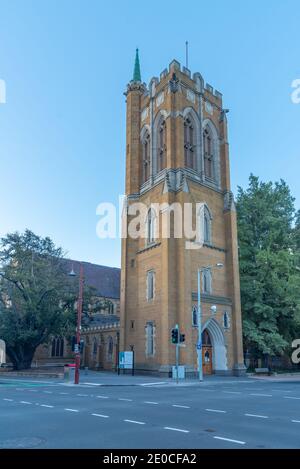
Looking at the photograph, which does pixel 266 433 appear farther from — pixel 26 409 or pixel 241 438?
pixel 26 409

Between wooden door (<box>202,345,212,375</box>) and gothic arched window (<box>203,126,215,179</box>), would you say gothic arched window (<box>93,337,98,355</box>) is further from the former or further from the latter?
gothic arched window (<box>203,126,215,179</box>)

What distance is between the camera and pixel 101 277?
207 ft

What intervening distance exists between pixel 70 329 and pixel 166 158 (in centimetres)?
1779

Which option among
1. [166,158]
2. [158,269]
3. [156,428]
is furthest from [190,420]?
[166,158]

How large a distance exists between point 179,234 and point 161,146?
10.5 metres

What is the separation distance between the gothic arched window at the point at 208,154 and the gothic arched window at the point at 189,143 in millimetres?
1799

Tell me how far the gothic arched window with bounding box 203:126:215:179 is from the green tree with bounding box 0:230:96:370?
53.9 ft

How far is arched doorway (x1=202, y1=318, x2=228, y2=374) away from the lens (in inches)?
1391

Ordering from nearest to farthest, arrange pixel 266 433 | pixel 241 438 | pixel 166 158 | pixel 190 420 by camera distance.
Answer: pixel 241 438 → pixel 266 433 → pixel 190 420 → pixel 166 158

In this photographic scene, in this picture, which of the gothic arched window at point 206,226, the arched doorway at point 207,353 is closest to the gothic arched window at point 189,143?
the gothic arched window at point 206,226

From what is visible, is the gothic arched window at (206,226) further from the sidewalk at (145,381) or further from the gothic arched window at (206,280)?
the sidewalk at (145,381)

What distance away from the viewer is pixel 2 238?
38.6 metres

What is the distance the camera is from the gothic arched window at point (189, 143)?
128ft

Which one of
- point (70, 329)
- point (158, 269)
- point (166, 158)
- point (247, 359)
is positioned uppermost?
point (166, 158)
